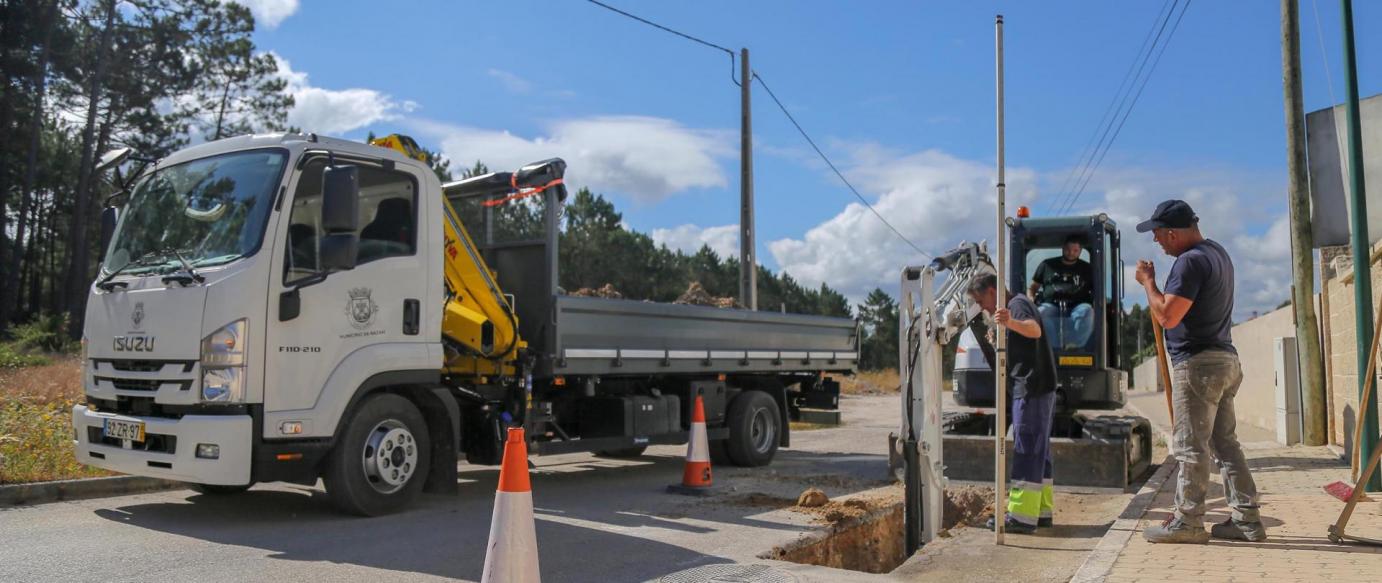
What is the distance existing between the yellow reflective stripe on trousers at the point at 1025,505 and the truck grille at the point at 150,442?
5.45m

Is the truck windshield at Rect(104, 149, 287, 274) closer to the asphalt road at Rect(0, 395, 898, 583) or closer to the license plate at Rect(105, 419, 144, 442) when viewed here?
the license plate at Rect(105, 419, 144, 442)

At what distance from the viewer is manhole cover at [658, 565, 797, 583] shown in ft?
18.3

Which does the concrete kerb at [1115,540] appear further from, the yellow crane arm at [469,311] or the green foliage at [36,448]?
the green foliage at [36,448]

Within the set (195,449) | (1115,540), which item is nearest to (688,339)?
(195,449)

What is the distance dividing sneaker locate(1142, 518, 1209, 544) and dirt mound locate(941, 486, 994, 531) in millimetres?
2817

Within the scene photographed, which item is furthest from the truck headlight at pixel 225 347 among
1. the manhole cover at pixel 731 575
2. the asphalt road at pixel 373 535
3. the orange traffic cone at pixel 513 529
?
the manhole cover at pixel 731 575

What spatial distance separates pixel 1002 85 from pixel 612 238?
43287 millimetres

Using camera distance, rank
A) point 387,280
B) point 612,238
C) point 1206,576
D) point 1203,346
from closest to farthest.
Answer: point 1206,576, point 1203,346, point 387,280, point 612,238

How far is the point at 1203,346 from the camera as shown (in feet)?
19.3

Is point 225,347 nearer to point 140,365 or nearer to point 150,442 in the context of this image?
point 140,365

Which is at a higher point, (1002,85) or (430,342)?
(1002,85)

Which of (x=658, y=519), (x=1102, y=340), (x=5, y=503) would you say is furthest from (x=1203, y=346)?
(x=5, y=503)

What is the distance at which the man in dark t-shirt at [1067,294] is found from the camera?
1084 centimetres

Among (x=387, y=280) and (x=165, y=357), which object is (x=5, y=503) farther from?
(x=387, y=280)
